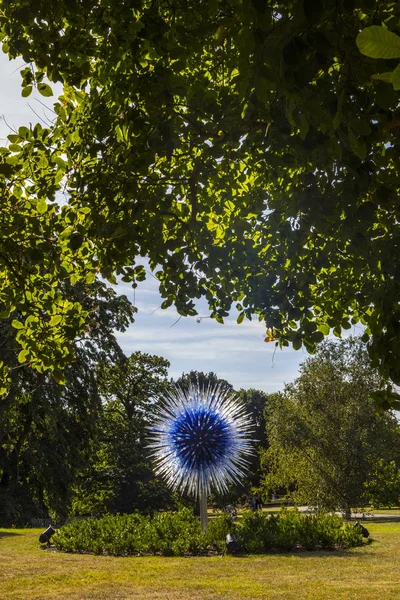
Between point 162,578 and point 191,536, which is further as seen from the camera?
point 191,536

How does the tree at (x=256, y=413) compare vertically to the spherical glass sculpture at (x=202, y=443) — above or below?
above

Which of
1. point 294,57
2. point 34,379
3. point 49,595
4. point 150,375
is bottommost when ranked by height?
point 49,595

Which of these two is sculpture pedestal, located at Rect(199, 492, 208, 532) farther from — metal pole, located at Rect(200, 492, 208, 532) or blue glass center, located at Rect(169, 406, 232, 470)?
blue glass center, located at Rect(169, 406, 232, 470)

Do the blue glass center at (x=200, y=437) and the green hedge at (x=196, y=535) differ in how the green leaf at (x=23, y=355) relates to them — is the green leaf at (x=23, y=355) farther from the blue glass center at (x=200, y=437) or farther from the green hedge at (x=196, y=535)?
the blue glass center at (x=200, y=437)

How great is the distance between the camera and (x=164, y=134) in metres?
4.47

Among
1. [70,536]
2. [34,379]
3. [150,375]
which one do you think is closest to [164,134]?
[70,536]

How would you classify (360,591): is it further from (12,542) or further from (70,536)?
(12,542)

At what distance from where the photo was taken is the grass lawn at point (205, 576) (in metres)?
8.47

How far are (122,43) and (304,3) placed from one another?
229cm

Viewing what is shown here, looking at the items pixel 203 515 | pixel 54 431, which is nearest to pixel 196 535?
pixel 203 515

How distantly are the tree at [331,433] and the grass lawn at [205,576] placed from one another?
980 cm

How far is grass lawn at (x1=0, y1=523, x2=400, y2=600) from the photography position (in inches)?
Result: 333

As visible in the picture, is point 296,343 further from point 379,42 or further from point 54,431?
point 54,431

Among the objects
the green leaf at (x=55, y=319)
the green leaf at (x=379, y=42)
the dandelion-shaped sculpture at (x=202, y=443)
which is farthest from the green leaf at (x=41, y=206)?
the dandelion-shaped sculpture at (x=202, y=443)
